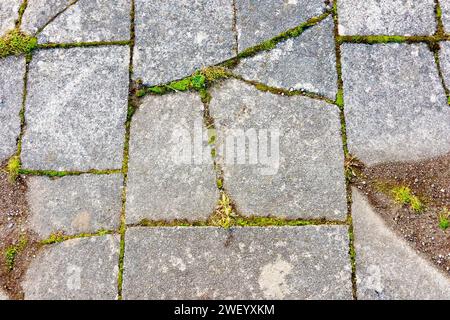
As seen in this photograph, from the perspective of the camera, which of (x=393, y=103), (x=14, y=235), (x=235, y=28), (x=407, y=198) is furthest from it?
(x=235, y=28)

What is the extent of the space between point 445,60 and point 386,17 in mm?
505

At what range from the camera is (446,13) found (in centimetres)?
336

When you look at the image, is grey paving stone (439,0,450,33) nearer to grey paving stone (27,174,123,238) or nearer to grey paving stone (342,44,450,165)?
grey paving stone (342,44,450,165)

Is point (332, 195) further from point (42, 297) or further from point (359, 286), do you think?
point (42, 297)

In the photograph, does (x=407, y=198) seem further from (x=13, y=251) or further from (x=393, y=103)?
(x=13, y=251)

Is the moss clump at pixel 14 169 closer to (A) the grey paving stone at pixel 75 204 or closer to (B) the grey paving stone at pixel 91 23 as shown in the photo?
(A) the grey paving stone at pixel 75 204

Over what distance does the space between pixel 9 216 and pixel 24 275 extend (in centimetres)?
41

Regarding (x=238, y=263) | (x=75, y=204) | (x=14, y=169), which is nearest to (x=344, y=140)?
(x=238, y=263)

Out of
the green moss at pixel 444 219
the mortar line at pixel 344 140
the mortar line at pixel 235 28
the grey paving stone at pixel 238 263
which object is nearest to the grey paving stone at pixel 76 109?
the grey paving stone at pixel 238 263

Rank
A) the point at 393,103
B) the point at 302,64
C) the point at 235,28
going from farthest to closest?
1. the point at 235,28
2. the point at 302,64
3. the point at 393,103

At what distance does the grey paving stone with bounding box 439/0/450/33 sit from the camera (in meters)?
3.32

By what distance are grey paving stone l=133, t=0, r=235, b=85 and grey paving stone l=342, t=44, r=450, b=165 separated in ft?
2.89

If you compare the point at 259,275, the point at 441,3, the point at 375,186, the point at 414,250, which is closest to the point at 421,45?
the point at 441,3

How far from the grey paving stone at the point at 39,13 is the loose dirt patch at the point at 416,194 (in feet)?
7.96
